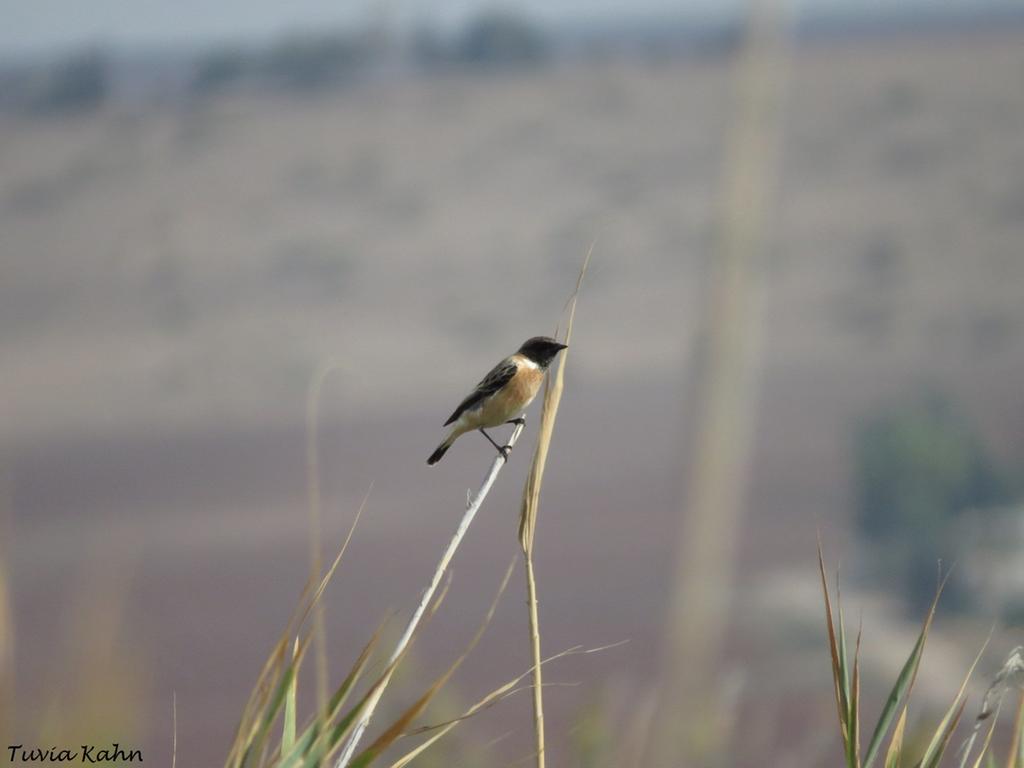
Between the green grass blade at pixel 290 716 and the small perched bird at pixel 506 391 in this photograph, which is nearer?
the green grass blade at pixel 290 716

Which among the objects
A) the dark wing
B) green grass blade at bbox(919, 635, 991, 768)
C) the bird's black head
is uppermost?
green grass blade at bbox(919, 635, 991, 768)

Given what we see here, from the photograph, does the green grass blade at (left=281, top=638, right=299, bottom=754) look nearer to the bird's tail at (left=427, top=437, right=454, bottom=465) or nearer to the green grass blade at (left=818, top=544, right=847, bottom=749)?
the green grass blade at (left=818, top=544, right=847, bottom=749)

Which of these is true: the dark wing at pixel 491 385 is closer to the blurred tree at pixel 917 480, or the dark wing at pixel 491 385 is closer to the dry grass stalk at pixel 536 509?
the dry grass stalk at pixel 536 509

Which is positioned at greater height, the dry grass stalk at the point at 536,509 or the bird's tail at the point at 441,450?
the dry grass stalk at the point at 536,509

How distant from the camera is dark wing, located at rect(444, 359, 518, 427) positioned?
4.36m

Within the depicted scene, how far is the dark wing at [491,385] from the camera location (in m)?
4.36

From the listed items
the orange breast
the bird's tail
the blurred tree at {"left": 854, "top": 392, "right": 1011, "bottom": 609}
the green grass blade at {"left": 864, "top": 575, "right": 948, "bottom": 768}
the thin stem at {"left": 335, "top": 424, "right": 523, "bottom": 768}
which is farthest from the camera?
the blurred tree at {"left": 854, "top": 392, "right": 1011, "bottom": 609}

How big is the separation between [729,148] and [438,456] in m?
1.80

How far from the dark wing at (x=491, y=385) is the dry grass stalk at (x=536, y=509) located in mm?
2205

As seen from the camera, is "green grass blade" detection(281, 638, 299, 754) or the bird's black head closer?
"green grass blade" detection(281, 638, 299, 754)

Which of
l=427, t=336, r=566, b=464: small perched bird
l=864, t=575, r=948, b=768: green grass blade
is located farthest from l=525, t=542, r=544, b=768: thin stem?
l=427, t=336, r=566, b=464: small perched bird

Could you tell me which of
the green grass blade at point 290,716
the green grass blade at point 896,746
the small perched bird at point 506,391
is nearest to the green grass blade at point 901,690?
the green grass blade at point 896,746

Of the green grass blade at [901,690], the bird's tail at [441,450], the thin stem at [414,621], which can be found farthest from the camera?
the bird's tail at [441,450]

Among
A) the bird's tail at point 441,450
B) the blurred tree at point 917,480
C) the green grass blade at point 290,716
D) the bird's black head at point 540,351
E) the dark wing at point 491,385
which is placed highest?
the green grass blade at point 290,716
